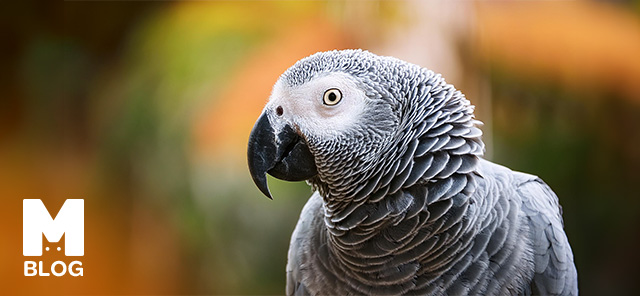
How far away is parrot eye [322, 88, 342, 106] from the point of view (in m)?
0.99

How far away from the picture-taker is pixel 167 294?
7.92 ft

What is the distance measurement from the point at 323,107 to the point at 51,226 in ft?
5.47

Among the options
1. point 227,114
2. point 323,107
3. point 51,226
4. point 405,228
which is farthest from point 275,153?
point 51,226

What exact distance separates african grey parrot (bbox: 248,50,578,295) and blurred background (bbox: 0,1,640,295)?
1150 mm

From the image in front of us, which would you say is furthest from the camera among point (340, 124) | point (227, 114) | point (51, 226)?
point (227, 114)

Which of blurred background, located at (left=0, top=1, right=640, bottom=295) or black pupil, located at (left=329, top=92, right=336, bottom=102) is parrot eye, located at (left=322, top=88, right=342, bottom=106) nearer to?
black pupil, located at (left=329, top=92, right=336, bottom=102)

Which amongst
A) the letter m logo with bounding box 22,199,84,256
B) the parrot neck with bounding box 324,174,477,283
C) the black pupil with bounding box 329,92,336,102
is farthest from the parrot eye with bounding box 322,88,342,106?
the letter m logo with bounding box 22,199,84,256

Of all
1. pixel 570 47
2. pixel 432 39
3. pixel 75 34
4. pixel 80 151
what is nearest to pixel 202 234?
pixel 80 151

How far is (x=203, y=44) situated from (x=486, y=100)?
1193 mm

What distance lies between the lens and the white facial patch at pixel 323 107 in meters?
0.99

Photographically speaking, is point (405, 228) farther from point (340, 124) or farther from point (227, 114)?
point (227, 114)

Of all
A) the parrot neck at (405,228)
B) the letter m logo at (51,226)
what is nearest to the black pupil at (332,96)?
the parrot neck at (405,228)

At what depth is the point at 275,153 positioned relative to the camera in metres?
1.00

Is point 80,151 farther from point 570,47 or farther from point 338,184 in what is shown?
point 570,47
